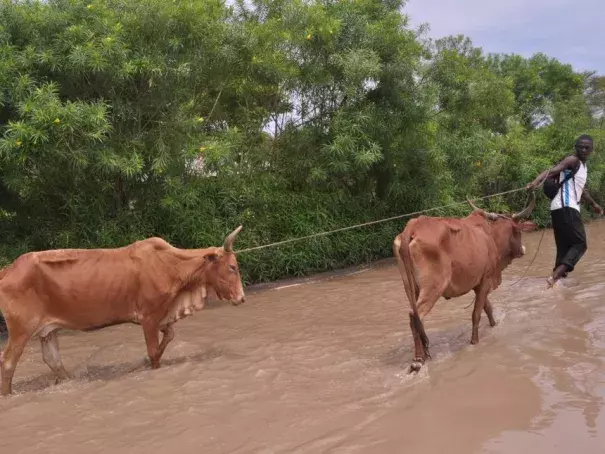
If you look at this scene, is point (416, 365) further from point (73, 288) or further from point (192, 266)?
point (73, 288)

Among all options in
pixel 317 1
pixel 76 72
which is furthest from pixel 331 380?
pixel 317 1

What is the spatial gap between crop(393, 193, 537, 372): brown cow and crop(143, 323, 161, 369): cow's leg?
2.34 meters

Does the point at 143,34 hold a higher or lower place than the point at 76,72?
higher

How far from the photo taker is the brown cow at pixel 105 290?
471 cm

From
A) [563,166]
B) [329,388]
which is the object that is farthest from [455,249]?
[563,166]

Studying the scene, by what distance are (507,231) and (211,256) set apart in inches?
126

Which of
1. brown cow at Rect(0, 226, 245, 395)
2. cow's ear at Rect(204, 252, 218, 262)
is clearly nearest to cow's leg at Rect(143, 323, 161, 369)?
brown cow at Rect(0, 226, 245, 395)

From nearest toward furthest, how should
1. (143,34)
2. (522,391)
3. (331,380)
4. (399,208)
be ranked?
1. (522,391)
2. (331,380)
3. (143,34)
4. (399,208)

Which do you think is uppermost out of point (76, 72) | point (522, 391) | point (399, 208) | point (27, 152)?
point (76, 72)

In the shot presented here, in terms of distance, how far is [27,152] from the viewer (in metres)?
6.16

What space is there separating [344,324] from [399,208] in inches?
233

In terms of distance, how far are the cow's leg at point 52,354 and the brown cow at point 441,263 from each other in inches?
126

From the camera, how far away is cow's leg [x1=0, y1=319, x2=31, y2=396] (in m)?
4.67

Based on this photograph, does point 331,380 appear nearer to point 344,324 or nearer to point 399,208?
point 344,324
